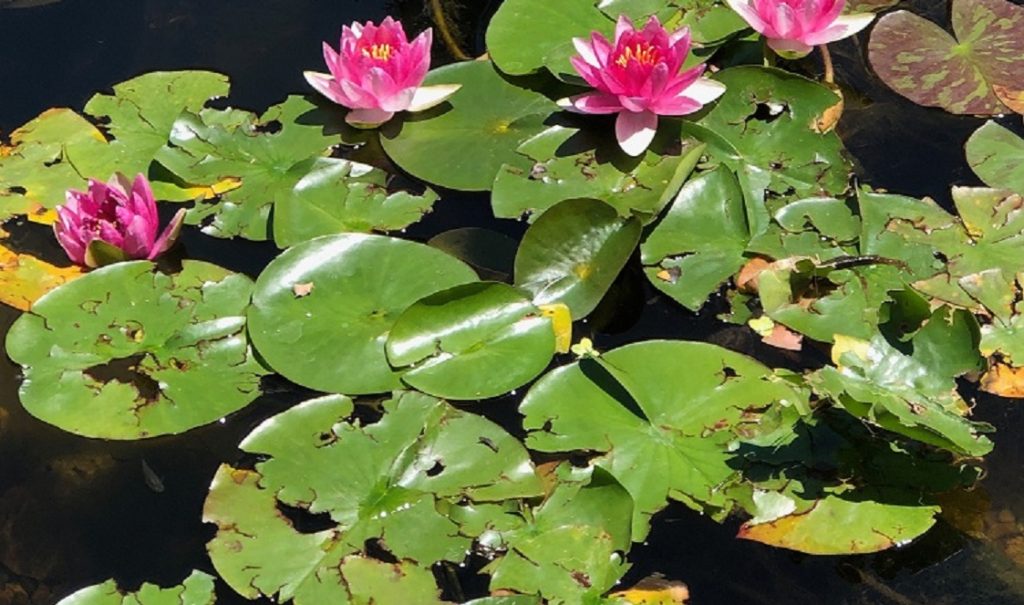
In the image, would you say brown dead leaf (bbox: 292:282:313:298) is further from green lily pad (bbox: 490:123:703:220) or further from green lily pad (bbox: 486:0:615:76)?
green lily pad (bbox: 486:0:615:76)

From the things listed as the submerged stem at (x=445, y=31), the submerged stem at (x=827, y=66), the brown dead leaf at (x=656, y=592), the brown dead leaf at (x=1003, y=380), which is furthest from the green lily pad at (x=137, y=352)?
the submerged stem at (x=827, y=66)

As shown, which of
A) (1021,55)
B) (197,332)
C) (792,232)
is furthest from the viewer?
(1021,55)

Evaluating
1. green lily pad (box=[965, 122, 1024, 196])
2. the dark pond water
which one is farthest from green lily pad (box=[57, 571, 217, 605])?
green lily pad (box=[965, 122, 1024, 196])

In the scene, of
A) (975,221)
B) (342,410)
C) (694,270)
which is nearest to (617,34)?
(694,270)

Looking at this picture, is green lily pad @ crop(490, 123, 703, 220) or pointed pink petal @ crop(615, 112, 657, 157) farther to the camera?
pointed pink petal @ crop(615, 112, 657, 157)

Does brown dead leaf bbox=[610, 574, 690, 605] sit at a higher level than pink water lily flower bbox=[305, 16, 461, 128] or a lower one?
lower

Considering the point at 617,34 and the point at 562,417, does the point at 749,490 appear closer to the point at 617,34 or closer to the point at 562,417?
the point at 562,417

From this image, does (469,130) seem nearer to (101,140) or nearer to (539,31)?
(539,31)
